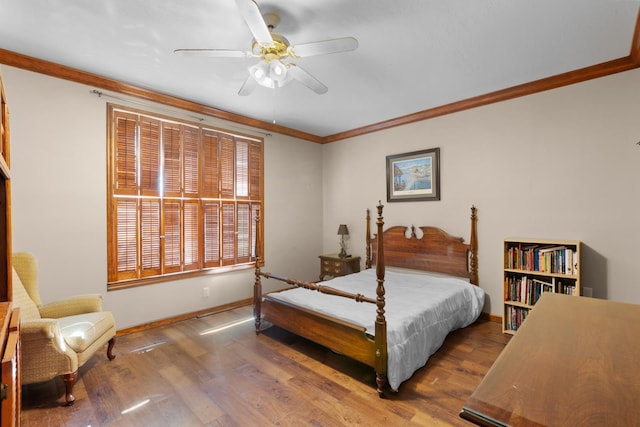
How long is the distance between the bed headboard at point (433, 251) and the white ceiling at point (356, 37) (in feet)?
5.47

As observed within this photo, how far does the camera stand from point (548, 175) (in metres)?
3.15

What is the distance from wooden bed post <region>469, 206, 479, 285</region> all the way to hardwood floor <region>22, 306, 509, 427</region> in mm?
700

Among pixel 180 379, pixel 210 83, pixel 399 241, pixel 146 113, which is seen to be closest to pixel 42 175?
pixel 146 113

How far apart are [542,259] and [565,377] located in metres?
2.66

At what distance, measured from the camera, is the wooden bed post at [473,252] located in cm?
358

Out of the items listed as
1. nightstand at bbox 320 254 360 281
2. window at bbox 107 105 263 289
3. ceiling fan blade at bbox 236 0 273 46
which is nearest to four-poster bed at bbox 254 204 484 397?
nightstand at bbox 320 254 360 281

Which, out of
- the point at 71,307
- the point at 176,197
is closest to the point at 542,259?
the point at 176,197

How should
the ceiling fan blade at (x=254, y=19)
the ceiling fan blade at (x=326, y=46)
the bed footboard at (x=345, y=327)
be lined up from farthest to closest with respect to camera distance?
the bed footboard at (x=345, y=327), the ceiling fan blade at (x=326, y=46), the ceiling fan blade at (x=254, y=19)

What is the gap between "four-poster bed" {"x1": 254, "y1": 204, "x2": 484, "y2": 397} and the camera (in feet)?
7.26

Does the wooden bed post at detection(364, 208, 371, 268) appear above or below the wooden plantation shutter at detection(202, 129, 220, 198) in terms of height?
below

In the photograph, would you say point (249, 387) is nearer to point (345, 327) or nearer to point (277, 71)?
point (345, 327)

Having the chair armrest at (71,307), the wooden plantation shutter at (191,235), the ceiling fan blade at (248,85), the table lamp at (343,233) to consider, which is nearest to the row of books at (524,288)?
the table lamp at (343,233)

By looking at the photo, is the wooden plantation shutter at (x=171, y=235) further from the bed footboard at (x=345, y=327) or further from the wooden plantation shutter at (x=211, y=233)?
the bed footboard at (x=345, y=327)

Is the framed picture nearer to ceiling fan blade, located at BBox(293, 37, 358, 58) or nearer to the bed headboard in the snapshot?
the bed headboard
